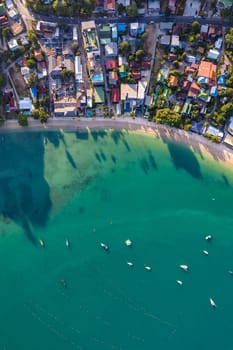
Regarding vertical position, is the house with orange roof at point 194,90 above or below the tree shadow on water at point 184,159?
above

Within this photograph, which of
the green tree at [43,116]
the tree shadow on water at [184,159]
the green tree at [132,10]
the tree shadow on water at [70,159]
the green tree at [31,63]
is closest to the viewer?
the green tree at [132,10]

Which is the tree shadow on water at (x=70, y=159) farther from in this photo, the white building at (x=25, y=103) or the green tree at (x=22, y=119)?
the white building at (x=25, y=103)

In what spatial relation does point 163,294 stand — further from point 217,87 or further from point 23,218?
point 217,87

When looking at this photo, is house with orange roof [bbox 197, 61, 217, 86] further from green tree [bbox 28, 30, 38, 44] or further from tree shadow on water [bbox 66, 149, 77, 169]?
green tree [bbox 28, 30, 38, 44]

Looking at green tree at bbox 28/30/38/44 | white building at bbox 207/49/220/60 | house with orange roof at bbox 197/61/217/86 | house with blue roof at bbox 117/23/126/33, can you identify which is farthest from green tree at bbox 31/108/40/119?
white building at bbox 207/49/220/60

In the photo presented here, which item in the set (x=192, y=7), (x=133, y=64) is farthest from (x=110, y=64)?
(x=192, y=7)

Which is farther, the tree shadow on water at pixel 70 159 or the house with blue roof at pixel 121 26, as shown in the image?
the tree shadow on water at pixel 70 159

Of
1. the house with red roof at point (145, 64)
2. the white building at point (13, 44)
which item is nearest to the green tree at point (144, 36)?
the house with red roof at point (145, 64)
